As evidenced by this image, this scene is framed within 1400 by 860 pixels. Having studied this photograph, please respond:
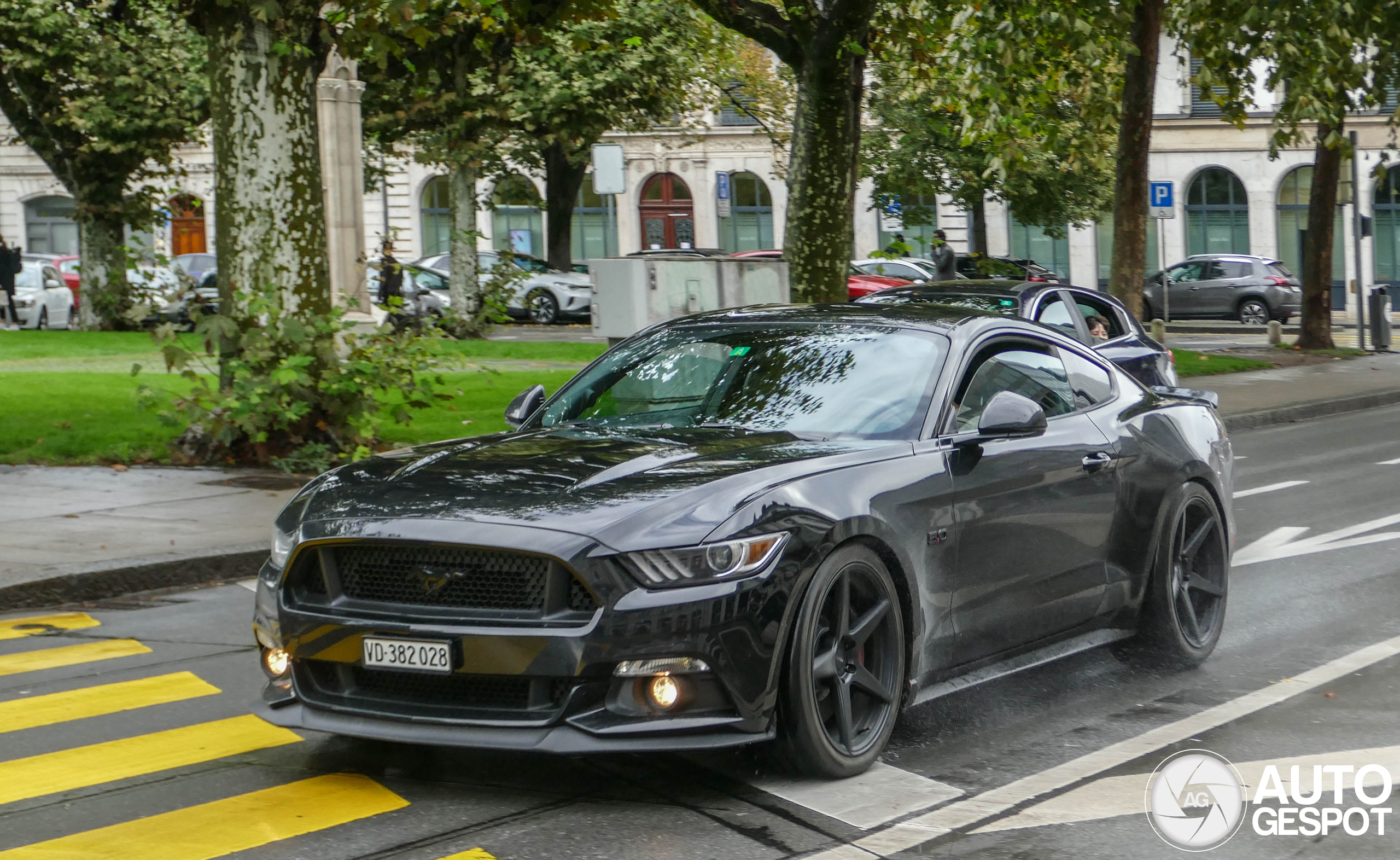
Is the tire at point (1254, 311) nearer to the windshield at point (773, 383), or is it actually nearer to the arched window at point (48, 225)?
the windshield at point (773, 383)

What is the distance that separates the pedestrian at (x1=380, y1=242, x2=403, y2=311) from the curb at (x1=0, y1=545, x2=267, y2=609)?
3.10m

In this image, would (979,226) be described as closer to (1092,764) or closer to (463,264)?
(463,264)

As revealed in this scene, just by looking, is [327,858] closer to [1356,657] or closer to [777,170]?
[1356,657]

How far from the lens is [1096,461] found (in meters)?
6.63

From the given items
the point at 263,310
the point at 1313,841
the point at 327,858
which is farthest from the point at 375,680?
the point at 263,310

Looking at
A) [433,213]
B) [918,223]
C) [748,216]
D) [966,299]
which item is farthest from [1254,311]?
[966,299]

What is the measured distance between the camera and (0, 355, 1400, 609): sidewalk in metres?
9.29

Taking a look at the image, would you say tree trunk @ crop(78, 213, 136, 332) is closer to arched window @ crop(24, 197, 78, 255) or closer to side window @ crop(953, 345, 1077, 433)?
side window @ crop(953, 345, 1077, 433)

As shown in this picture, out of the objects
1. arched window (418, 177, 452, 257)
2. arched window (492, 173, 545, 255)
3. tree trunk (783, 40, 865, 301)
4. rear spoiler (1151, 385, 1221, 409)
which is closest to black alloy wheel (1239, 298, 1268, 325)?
arched window (492, 173, 545, 255)

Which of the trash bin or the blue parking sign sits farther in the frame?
the blue parking sign

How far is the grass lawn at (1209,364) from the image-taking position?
81.6 ft

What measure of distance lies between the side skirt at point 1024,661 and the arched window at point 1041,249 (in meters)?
43.3

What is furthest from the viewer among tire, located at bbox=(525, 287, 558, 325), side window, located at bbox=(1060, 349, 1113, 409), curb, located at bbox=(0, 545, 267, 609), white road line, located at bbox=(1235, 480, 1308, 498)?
tire, located at bbox=(525, 287, 558, 325)

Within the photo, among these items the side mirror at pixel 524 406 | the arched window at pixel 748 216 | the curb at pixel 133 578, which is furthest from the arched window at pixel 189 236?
the side mirror at pixel 524 406
